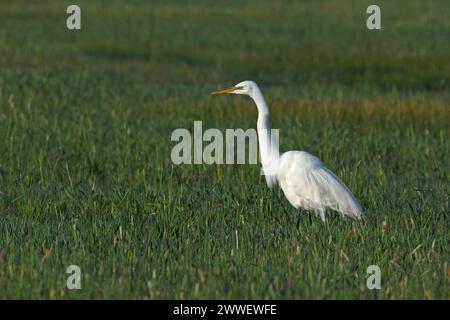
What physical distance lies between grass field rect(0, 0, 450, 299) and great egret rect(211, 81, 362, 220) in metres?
0.17

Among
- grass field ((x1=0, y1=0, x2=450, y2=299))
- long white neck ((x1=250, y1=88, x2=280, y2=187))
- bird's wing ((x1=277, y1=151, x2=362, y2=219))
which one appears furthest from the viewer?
long white neck ((x1=250, y1=88, x2=280, y2=187))

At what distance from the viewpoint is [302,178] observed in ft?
29.0

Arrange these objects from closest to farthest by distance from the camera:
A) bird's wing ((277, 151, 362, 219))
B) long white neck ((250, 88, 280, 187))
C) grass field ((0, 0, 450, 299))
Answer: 1. grass field ((0, 0, 450, 299))
2. bird's wing ((277, 151, 362, 219))
3. long white neck ((250, 88, 280, 187))

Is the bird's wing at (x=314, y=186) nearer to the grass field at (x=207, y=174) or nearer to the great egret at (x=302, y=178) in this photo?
the great egret at (x=302, y=178)

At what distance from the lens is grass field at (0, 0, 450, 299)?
7.03m

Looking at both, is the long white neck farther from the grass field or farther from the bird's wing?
the grass field

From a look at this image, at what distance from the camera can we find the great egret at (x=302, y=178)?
8820mm

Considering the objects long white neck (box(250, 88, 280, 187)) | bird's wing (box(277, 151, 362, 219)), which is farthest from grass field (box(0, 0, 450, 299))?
long white neck (box(250, 88, 280, 187))

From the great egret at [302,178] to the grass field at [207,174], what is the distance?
0.17 meters

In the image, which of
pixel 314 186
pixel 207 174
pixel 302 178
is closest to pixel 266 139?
A: pixel 302 178

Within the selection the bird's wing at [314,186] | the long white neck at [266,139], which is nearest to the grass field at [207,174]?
the bird's wing at [314,186]

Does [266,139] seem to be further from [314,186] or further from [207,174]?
[207,174]

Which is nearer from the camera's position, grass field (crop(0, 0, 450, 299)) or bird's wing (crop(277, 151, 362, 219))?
grass field (crop(0, 0, 450, 299))

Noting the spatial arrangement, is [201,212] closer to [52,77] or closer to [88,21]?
[52,77]
